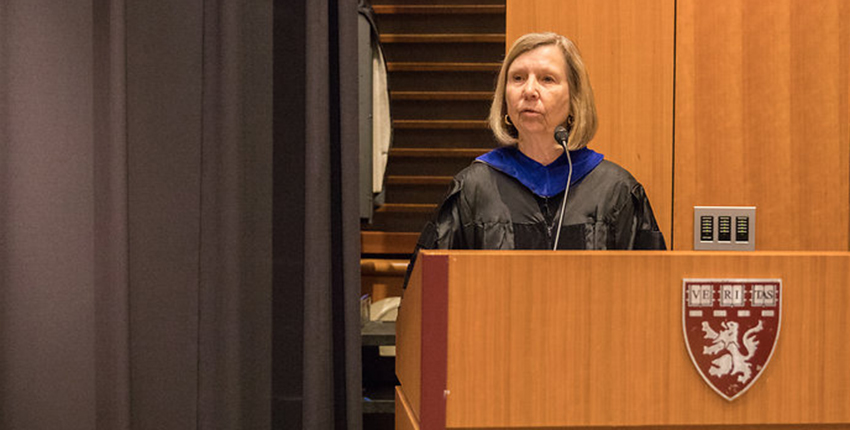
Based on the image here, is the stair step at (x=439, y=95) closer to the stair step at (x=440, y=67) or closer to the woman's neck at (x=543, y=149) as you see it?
the stair step at (x=440, y=67)

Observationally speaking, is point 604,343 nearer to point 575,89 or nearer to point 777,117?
point 575,89

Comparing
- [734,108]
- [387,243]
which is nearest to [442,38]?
[387,243]

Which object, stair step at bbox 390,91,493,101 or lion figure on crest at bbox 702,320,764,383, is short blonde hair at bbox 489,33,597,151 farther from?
stair step at bbox 390,91,493,101

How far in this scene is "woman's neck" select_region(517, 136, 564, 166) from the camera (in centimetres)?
150

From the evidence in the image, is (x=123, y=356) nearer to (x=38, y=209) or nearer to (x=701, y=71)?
(x=38, y=209)

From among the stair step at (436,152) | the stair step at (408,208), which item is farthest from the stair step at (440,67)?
the stair step at (408,208)

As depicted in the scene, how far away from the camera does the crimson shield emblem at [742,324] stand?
78 centimetres

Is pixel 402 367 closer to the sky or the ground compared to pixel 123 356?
closer to the sky

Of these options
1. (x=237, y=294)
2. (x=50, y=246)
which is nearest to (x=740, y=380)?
(x=237, y=294)

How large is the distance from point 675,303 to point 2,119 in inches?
91.2

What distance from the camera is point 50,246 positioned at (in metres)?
2.32

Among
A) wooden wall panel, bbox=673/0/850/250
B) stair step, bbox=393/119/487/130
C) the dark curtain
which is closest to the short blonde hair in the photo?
wooden wall panel, bbox=673/0/850/250

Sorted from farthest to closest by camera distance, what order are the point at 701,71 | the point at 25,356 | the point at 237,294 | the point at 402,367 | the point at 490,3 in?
the point at 490,3, the point at 25,356, the point at 237,294, the point at 701,71, the point at 402,367

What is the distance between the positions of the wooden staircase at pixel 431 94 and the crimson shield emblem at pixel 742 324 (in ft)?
7.01
